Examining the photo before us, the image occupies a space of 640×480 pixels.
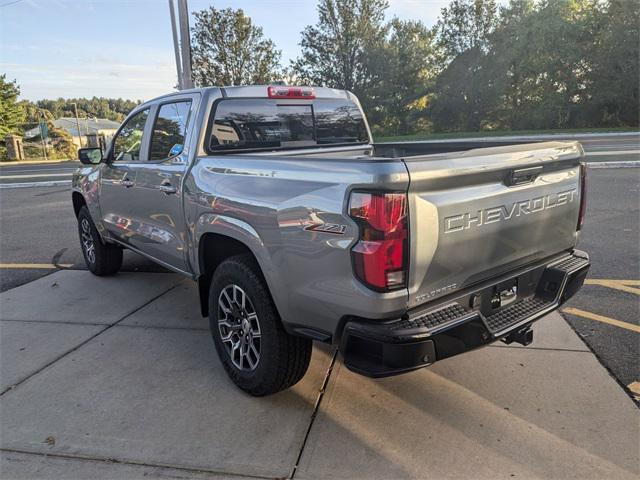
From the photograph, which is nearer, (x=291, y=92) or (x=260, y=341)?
(x=260, y=341)

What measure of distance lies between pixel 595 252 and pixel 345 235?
4.97 metres

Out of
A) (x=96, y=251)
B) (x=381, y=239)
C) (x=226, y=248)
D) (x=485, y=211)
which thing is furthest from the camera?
(x=96, y=251)

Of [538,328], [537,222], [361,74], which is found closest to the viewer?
[537,222]

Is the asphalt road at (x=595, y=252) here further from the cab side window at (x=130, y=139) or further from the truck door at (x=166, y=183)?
the truck door at (x=166, y=183)

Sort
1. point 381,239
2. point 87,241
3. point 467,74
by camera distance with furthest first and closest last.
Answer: point 467,74, point 87,241, point 381,239

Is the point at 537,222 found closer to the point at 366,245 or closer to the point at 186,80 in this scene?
the point at 366,245

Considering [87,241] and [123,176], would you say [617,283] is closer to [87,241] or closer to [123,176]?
[123,176]

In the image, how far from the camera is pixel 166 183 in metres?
3.77

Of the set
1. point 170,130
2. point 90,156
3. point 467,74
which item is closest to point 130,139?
point 90,156

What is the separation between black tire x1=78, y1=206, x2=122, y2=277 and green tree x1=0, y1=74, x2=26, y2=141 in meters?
39.5

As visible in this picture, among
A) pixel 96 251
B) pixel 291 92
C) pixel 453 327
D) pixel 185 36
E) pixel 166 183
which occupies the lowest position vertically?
pixel 96 251

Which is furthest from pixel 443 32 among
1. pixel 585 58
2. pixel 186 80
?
pixel 186 80

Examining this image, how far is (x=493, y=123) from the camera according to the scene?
119 ft

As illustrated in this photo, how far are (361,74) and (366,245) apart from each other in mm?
39788
